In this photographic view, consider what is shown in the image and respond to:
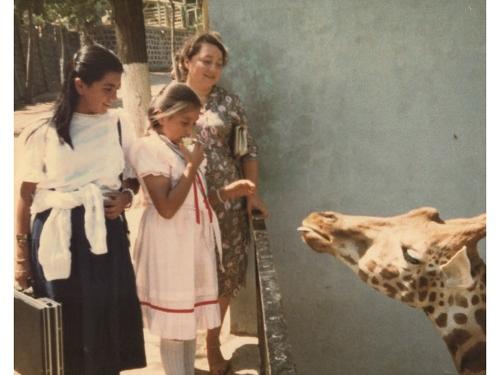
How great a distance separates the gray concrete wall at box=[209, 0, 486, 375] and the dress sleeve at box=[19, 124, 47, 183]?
1.44 m

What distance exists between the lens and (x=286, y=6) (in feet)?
11.2

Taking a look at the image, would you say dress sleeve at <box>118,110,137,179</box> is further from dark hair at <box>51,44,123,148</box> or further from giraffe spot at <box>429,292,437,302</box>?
giraffe spot at <box>429,292,437,302</box>

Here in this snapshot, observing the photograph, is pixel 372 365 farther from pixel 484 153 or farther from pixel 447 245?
pixel 447 245

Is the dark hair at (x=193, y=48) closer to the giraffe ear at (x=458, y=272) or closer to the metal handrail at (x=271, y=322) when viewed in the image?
the metal handrail at (x=271, y=322)

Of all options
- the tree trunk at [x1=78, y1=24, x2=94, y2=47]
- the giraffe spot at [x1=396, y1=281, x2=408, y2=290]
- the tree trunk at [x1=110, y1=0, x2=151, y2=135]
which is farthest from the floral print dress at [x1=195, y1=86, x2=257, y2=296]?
the tree trunk at [x1=78, y1=24, x2=94, y2=47]

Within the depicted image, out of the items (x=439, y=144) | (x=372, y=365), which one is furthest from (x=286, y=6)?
(x=372, y=365)

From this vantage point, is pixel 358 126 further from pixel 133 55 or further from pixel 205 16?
pixel 133 55

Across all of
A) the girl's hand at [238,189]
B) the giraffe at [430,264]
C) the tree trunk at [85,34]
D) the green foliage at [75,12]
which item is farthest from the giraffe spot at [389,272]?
the tree trunk at [85,34]

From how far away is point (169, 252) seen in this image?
2.41 metres

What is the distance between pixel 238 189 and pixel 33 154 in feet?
2.73

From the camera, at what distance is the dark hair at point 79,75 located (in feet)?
7.19

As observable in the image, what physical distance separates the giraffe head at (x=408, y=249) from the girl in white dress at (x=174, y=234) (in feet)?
1.43

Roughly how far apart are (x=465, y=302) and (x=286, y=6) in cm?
187
